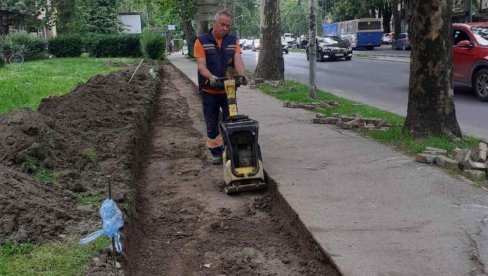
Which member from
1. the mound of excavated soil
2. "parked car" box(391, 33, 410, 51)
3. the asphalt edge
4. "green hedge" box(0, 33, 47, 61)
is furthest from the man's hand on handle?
"parked car" box(391, 33, 410, 51)

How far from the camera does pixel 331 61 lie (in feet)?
112

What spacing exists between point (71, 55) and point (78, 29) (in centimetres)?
400

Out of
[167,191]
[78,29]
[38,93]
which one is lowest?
[167,191]

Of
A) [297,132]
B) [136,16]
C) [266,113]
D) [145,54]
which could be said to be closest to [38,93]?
[266,113]

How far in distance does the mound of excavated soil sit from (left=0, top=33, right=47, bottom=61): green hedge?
19.8 m

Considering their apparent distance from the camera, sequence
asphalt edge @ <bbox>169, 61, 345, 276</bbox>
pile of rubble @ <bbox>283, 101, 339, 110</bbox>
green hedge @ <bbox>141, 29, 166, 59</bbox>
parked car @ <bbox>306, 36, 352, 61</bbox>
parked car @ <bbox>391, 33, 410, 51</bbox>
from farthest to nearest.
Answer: parked car @ <bbox>391, 33, 410, 51</bbox> → green hedge @ <bbox>141, 29, 166, 59</bbox> → parked car @ <bbox>306, 36, 352, 61</bbox> → pile of rubble @ <bbox>283, 101, 339, 110</bbox> → asphalt edge @ <bbox>169, 61, 345, 276</bbox>

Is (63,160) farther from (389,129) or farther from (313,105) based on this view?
(313,105)

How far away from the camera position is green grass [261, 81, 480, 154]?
24.6 ft

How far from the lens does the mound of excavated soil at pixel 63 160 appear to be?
4.32 meters

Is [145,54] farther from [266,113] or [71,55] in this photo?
[266,113]

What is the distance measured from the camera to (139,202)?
19.9 ft

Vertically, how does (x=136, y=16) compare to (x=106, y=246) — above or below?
above

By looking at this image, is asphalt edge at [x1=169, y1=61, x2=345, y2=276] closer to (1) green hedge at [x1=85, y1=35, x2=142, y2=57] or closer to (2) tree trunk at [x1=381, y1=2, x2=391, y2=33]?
(1) green hedge at [x1=85, y1=35, x2=142, y2=57]

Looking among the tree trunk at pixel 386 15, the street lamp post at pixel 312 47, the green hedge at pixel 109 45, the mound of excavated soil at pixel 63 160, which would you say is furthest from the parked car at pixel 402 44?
the mound of excavated soil at pixel 63 160
